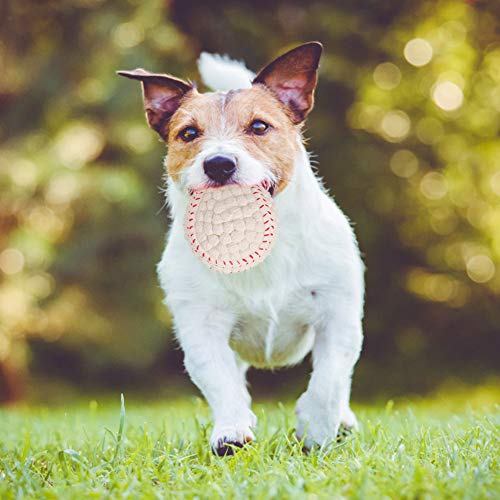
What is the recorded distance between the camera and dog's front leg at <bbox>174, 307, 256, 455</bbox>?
3.53 meters

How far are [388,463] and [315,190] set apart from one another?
1.61m

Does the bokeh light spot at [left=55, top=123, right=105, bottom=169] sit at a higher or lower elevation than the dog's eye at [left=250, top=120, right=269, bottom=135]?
lower

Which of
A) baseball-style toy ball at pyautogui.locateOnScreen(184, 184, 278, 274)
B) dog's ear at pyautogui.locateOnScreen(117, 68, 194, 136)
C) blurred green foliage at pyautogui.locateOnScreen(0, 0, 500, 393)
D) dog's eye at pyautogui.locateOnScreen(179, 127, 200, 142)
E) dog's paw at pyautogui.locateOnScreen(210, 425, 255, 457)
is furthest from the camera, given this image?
blurred green foliage at pyautogui.locateOnScreen(0, 0, 500, 393)

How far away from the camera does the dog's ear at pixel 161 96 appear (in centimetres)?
430

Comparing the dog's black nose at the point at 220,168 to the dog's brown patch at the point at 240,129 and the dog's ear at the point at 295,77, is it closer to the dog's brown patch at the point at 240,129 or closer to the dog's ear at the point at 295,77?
the dog's brown patch at the point at 240,129

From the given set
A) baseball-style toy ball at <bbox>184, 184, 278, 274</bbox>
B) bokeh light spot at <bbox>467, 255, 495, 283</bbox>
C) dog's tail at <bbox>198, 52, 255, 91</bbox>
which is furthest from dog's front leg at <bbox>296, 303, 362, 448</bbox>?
bokeh light spot at <bbox>467, 255, 495, 283</bbox>

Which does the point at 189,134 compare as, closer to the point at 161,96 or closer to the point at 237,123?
the point at 237,123

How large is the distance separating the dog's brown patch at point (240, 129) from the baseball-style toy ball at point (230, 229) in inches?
9.1

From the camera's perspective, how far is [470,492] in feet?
8.31

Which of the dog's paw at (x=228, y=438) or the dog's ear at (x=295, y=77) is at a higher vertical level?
the dog's ear at (x=295, y=77)

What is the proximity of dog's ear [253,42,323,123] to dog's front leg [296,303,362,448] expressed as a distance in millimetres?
1149

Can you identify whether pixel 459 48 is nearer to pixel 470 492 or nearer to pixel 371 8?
pixel 371 8

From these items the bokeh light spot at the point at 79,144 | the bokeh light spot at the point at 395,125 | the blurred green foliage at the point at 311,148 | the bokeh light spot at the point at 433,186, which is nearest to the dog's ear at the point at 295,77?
the blurred green foliage at the point at 311,148

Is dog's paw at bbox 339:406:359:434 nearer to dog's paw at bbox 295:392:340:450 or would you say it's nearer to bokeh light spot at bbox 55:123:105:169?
dog's paw at bbox 295:392:340:450
